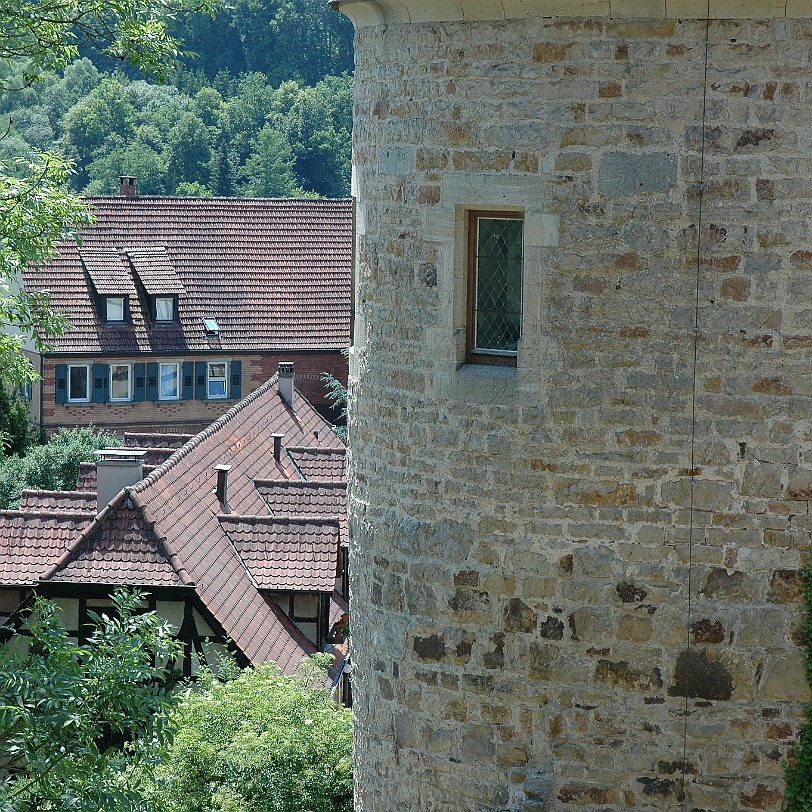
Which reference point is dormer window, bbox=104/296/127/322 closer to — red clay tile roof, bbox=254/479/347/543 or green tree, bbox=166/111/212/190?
red clay tile roof, bbox=254/479/347/543

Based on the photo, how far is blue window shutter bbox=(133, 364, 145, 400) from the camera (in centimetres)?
3766

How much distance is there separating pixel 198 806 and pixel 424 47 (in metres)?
6.29

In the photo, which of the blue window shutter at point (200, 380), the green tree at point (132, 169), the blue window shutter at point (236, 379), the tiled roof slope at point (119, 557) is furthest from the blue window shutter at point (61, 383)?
the green tree at point (132, 169)

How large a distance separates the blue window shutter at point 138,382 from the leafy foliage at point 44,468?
4.28 metres

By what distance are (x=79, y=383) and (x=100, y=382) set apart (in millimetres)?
483

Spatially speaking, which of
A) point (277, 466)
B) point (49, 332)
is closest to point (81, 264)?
point (277, 466)

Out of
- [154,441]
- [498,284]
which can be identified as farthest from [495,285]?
[154,441]

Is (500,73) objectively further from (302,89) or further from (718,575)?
(302,89)

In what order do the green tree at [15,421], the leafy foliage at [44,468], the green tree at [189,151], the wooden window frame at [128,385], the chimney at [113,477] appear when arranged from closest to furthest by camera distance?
the chimney at [113,477] < the leafy foliage at [44,468] < the green tree at [15,421] < the wooden window frame at [128,385] < the green tree at [189,151]

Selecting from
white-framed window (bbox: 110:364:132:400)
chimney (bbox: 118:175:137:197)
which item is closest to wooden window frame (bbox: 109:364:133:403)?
white-framed window (bbox: 110:364:132:400)

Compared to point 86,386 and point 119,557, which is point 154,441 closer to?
point 119,557

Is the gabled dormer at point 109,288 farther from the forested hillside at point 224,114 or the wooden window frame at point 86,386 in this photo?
the forested hillside at point 224,114

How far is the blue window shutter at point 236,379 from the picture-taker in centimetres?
3881

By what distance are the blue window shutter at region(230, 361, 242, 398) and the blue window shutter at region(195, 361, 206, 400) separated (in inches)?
29.4
